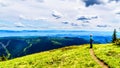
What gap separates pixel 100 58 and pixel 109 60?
3138mm

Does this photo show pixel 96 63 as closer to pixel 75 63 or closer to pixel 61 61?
pixel 75 63

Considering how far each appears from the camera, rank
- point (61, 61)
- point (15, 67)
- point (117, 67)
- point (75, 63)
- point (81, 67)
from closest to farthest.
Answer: point (117, 67)
point (81, 67)
point (75, 63)
point (61, 61)
point (15, 67)

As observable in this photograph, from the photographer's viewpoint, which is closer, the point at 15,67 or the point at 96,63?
the point at 96,63

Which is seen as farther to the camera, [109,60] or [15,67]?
[15,67]

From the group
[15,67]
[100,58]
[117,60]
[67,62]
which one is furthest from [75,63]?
[15,67]

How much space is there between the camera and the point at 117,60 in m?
35.2

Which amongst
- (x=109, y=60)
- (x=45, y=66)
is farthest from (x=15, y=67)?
(x=109, y=60)

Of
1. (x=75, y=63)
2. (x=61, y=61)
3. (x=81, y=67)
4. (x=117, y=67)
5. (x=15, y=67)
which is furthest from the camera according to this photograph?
(x=15, y=67)

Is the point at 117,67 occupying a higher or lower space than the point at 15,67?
higher

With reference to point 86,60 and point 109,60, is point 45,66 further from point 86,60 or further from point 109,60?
point 109,60

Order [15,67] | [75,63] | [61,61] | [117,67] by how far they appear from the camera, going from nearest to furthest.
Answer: [117,67], [75,63], [61,61], [15,67]

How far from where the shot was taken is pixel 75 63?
37938 mm

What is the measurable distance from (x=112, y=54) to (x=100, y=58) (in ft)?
9.68

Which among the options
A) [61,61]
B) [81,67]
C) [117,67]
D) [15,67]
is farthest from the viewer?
[15,67]
